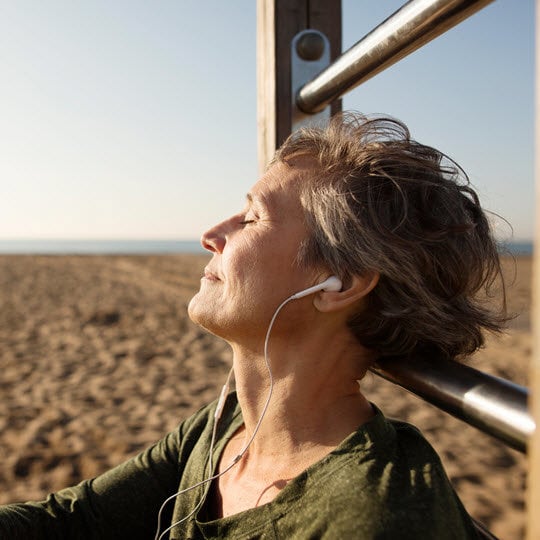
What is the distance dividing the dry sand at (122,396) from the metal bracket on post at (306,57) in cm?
70

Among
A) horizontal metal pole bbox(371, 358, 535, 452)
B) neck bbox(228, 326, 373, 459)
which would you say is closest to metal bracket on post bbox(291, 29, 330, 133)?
neck bbox(228, 326, 373, 459)

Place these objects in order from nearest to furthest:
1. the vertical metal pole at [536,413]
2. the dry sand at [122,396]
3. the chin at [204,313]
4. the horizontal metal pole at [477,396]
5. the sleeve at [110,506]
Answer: the vertical metal pole at [536,413] < the horizontal metal pole at [477,396] < the chin at [204,313] < the sleeve at [110,506] < the dry sand at [122,396]

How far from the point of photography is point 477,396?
2.69ft

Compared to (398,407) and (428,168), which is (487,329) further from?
(398,407)

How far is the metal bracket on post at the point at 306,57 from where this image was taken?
1620 millimetres

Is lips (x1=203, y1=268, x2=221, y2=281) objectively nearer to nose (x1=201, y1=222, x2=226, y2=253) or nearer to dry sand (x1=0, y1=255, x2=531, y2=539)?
nose (x1=201, y1=222, x2=226, y2=253)

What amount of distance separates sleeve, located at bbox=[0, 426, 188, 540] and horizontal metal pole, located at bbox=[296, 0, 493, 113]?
3.55 ft

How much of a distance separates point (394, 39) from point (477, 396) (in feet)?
1.85

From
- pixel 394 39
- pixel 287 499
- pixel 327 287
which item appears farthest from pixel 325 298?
pixel 394 39

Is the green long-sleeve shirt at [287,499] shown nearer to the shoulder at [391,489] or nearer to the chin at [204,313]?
the shoulder at [391,489]

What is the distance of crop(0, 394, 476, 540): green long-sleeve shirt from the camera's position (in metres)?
1.02

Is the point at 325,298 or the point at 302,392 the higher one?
the point at 325,298

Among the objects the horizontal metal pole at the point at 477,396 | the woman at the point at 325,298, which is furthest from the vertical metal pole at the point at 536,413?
the woman at the point at 325,298

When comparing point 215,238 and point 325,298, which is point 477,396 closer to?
point 325,298
